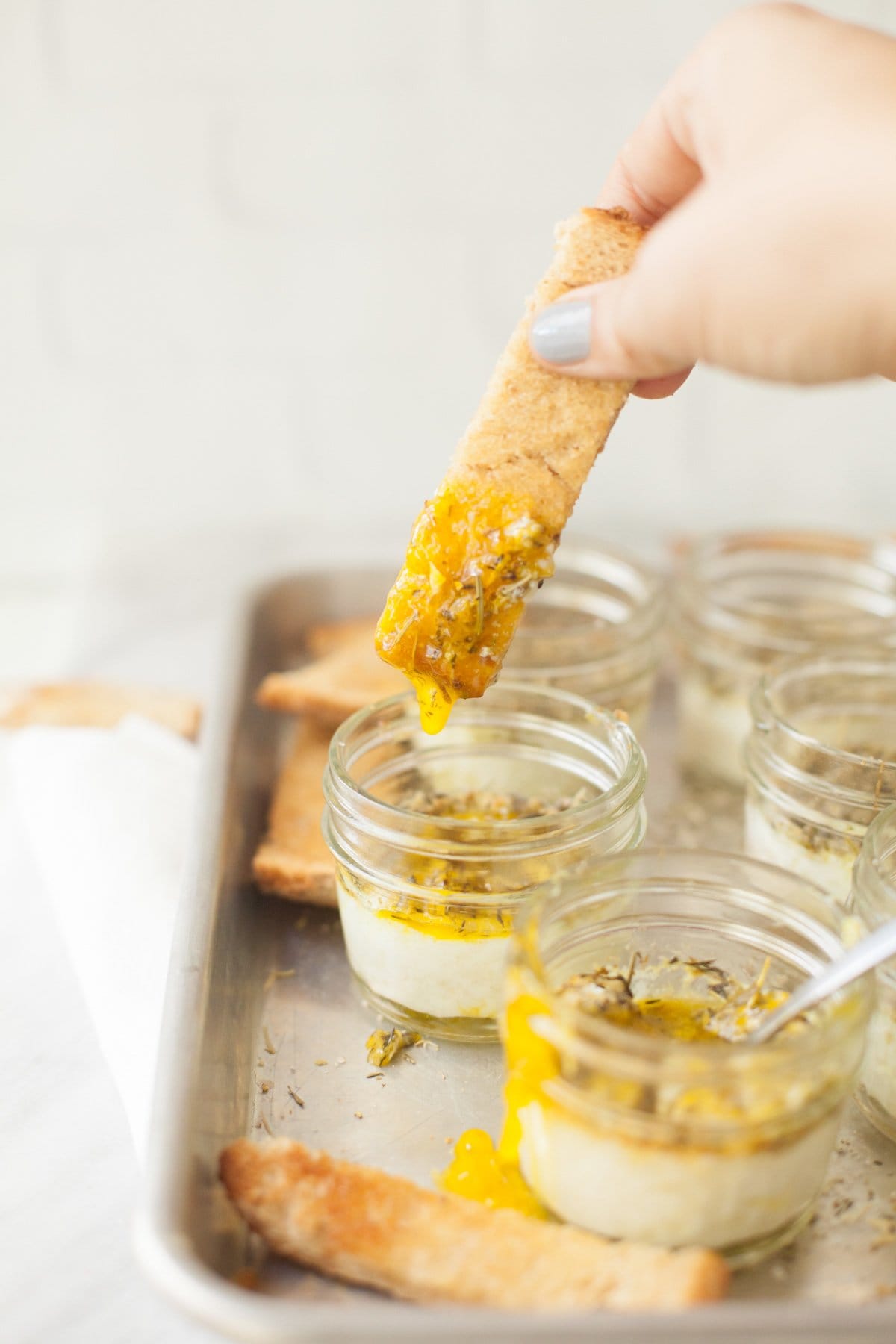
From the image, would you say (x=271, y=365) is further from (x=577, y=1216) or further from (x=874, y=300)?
(x=577, y=1216)

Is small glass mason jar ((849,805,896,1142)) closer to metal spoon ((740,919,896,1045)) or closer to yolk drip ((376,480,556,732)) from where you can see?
metal spoon ((740,919,896,1045))

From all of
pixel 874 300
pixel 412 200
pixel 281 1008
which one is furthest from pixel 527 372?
pixel 412 200

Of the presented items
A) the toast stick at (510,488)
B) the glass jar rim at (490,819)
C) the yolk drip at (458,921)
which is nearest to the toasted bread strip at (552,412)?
the toast stick at (510,488)

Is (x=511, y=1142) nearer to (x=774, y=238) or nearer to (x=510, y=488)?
(x=510, y=488)

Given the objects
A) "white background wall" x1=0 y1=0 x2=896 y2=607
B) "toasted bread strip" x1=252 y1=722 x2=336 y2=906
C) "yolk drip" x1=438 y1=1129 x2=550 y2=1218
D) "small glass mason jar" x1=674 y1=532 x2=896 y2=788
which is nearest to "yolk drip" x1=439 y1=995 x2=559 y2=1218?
"yolk drip" x1=438 y1=1129 x2=550 y2=1218

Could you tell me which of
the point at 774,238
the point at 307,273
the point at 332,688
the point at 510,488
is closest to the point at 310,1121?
the point at 510,488

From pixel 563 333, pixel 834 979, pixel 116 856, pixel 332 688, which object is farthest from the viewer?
pixel 332 688

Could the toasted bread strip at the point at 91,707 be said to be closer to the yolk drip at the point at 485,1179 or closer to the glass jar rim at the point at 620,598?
the glass jar rim at the point at 620,598
